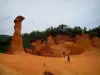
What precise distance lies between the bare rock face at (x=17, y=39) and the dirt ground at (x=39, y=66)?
2.53 metres

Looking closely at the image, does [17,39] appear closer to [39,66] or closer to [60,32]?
[39,66]

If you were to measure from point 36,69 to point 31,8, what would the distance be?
5.16 metres

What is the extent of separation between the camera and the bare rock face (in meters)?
11.5

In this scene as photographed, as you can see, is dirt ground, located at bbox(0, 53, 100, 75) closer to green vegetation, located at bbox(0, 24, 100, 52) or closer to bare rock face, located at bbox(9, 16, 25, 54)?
bare rock face, located at bbox(9, 16, 25, 54)

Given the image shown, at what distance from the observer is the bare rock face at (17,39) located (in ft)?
37.8

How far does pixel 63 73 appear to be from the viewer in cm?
834

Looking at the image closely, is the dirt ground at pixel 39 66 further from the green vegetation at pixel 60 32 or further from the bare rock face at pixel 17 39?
the green vegetation at pixel 60 32

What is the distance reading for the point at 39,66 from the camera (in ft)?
26.7

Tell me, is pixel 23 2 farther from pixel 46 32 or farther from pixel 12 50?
pixel 46 32

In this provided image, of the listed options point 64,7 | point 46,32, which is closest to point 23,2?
point 64,7

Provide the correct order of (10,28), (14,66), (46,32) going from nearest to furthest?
(14,66), (10,28), (46,32)

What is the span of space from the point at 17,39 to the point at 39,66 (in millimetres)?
3881

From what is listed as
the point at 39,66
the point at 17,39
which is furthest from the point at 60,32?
the point at 39,66

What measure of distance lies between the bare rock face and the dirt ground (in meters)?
2.53
